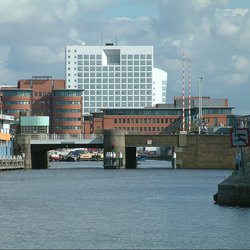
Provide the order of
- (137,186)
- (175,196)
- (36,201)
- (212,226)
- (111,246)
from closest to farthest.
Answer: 1. (111,246)
2. (212,226)
3. (36,201)
4. (175,196)
5. (137,186)

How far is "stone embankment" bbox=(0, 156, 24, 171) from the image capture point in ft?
524

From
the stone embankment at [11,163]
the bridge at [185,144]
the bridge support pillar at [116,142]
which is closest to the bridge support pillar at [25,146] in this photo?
the bridge at [185,144]

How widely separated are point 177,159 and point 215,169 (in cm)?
693

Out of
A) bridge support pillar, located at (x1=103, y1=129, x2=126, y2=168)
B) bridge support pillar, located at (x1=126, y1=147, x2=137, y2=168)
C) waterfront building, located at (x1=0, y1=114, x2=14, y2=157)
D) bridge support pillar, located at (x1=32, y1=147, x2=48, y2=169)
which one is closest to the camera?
bridge support pillar, located at (x1=103, y1=129, x2=126, y2=168)

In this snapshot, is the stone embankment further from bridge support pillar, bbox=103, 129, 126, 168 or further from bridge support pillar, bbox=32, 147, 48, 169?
bridge support pillar, bbox=103, 129, 126, 168

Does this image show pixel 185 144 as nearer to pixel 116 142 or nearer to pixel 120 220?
pixel 116 142

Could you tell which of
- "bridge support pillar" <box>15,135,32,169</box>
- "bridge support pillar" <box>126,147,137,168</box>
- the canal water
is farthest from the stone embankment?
the canal water

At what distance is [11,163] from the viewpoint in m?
164

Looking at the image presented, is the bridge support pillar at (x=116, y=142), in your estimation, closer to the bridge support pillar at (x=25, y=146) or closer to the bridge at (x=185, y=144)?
the bridge at (x=185, y=144)

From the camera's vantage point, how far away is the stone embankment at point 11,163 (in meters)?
160

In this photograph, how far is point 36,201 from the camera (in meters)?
79.4

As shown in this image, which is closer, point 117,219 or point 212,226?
point 212,226

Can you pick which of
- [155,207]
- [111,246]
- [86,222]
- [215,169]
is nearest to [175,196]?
[155,207]

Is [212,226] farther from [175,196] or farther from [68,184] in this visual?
[68,184]
